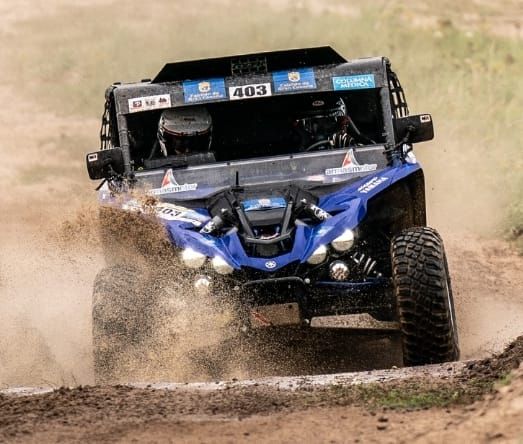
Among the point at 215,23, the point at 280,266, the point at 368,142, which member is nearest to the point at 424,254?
the point at 280,266

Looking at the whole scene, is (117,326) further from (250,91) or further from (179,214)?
Result: (250,91)

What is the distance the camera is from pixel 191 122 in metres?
9.28

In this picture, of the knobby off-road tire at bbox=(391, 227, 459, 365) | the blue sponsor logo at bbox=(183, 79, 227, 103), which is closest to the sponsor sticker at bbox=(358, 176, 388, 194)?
the knobby off-road tire at bbox=(391, 227, 459, 365)

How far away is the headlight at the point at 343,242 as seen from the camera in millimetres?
7566

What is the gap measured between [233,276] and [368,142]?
92.5 inches

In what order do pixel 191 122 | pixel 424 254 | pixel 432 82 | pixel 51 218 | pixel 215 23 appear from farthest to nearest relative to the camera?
pixel 215 23 < pixel 432 82 < pixel 51 218 < pixel 191 122 < pixel 424 254

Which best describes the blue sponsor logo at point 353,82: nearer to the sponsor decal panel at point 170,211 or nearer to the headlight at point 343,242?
the sponsor decal panel at point 170,211

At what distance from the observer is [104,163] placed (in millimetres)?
9188

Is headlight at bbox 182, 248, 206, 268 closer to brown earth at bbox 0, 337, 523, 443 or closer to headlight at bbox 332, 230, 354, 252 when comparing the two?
headlight at bbox 332, 230, 354, 252

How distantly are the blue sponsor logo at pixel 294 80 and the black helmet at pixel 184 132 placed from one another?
0.56 m

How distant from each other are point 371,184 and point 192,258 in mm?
1383

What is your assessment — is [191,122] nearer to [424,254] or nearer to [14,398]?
[424,254]

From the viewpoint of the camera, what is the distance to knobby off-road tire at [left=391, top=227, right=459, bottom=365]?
23.2 ft

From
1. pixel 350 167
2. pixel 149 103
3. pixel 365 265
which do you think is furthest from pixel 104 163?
pixel 365 265
